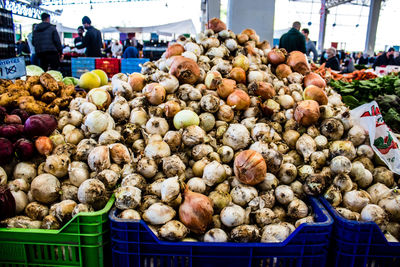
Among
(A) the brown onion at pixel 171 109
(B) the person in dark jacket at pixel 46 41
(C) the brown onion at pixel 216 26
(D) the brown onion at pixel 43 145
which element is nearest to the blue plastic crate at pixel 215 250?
(D) the brown onion at pixel 43 145

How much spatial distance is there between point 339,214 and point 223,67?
150 cm

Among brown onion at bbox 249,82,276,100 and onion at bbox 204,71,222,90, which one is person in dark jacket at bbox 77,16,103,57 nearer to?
onion at bbox 204,71,222,90

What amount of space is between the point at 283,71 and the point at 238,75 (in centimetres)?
60

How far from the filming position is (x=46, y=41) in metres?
6.87

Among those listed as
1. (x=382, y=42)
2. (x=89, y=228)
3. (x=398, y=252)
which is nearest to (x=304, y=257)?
(x=398, y=252)

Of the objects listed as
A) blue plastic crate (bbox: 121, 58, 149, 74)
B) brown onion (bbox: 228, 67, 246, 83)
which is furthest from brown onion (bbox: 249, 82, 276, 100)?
blue plastic crate (bbox: 121, 58, 149, 74)

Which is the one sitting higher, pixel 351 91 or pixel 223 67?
pixel 223 67

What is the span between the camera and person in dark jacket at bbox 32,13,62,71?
22.3 feet

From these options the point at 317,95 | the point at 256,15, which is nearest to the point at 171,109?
the point at 317,95

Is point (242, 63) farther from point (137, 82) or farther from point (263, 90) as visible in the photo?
point (137, 82)

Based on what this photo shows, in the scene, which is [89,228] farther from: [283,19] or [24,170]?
[283,19]

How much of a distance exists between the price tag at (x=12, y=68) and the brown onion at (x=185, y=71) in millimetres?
1725

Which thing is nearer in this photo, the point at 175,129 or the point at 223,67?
the point at 175,129

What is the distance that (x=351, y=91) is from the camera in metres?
3.61
